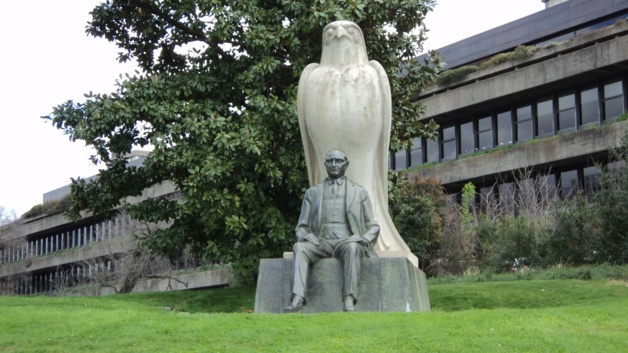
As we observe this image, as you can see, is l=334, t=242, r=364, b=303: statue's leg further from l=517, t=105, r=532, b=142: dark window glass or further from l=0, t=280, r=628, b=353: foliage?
l=517, t=105, r=532, b=142: dark window glass

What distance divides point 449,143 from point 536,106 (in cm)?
596

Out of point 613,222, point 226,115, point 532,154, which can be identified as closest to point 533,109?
point 532,154

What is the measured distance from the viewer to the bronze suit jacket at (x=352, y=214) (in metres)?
13.9

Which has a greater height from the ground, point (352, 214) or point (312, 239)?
point (352, 214)

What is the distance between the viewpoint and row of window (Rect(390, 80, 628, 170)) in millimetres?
42000

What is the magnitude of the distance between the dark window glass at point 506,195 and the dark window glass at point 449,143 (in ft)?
19.8

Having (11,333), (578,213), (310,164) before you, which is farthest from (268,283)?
(578,213)

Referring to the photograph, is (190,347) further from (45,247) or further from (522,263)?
(45,247)

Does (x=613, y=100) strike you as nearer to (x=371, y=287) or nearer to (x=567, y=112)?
(x=567, y=112)

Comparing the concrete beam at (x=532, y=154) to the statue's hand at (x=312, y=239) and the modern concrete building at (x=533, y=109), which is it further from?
the statue's hand at (x=312, y=239)

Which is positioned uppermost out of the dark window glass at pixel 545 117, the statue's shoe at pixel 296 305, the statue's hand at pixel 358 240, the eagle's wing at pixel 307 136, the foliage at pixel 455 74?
the foliage at pixel 455 74

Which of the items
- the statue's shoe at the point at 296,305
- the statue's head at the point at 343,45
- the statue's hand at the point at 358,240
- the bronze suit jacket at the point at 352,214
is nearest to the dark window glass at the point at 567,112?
the statue's head at the point at 343,45

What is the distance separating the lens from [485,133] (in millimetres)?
47781

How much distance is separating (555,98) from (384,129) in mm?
30257
